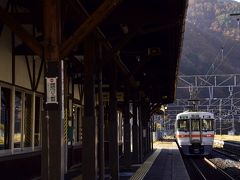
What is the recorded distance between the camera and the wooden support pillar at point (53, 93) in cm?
787

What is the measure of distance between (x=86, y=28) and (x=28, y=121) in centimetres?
680

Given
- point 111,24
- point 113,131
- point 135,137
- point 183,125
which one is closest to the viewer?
point 111,24

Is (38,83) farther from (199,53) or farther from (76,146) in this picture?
(199,53)

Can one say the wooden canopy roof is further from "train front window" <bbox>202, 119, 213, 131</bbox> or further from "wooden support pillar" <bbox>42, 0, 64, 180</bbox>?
"train front window" <bbox>202, 119, 213, 131</bbox>

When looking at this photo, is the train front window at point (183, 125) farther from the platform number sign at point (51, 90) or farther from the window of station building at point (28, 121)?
the platform number sign at point (51, 90)

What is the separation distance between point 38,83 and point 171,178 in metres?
5.27

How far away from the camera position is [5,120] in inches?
491

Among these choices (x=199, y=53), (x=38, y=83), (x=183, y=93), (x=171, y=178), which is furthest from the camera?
(x=199, y=53)

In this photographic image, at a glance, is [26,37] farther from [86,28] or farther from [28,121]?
[28,121]

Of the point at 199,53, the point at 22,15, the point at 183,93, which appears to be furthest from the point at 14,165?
the point at 199,53

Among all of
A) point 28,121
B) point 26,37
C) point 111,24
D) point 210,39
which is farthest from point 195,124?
point 210,39

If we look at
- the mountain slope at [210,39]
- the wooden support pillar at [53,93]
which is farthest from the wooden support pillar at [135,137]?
the mountain slope at [210,39]

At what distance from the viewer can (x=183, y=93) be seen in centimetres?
10700

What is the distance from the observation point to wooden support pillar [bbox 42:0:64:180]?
7.87m
